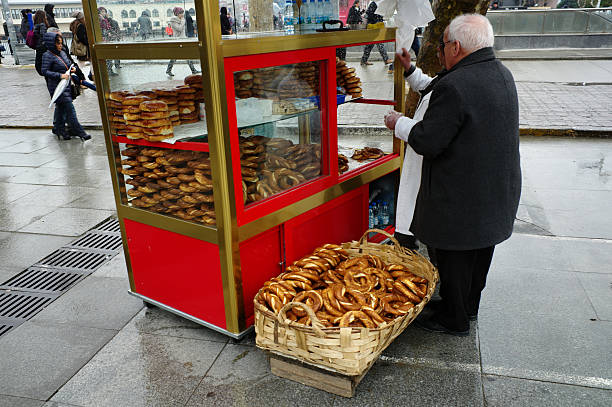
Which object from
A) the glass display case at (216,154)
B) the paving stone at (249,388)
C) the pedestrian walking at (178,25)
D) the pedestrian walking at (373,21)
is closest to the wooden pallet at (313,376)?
the paving stone at (249,388)

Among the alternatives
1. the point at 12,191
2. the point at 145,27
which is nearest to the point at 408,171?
the point at 145,27

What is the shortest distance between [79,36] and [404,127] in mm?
9347

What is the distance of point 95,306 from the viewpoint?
374cm

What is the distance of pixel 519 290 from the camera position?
380cm

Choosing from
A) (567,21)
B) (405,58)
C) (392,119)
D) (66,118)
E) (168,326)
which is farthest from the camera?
(567,21)

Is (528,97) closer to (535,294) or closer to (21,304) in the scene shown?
(535,294)

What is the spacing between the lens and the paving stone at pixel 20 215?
533cm

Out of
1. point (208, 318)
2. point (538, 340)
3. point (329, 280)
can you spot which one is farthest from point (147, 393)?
point (538, 340)

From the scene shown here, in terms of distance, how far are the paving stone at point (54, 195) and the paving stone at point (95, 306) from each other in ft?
7.71

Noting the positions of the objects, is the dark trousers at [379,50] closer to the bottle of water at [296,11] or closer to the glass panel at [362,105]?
the glass panel at [362,105]

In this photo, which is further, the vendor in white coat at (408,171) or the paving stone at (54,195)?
the paving stone at (54,195)

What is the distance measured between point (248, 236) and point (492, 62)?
5.82ft

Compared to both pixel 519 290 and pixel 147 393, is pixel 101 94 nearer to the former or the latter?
pixel 147 393

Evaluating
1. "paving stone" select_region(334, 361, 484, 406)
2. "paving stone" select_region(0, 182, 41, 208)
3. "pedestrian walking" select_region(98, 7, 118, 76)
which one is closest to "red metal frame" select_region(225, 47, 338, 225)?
"pedestrian walking" select_region(98, 7, 118, 76)
